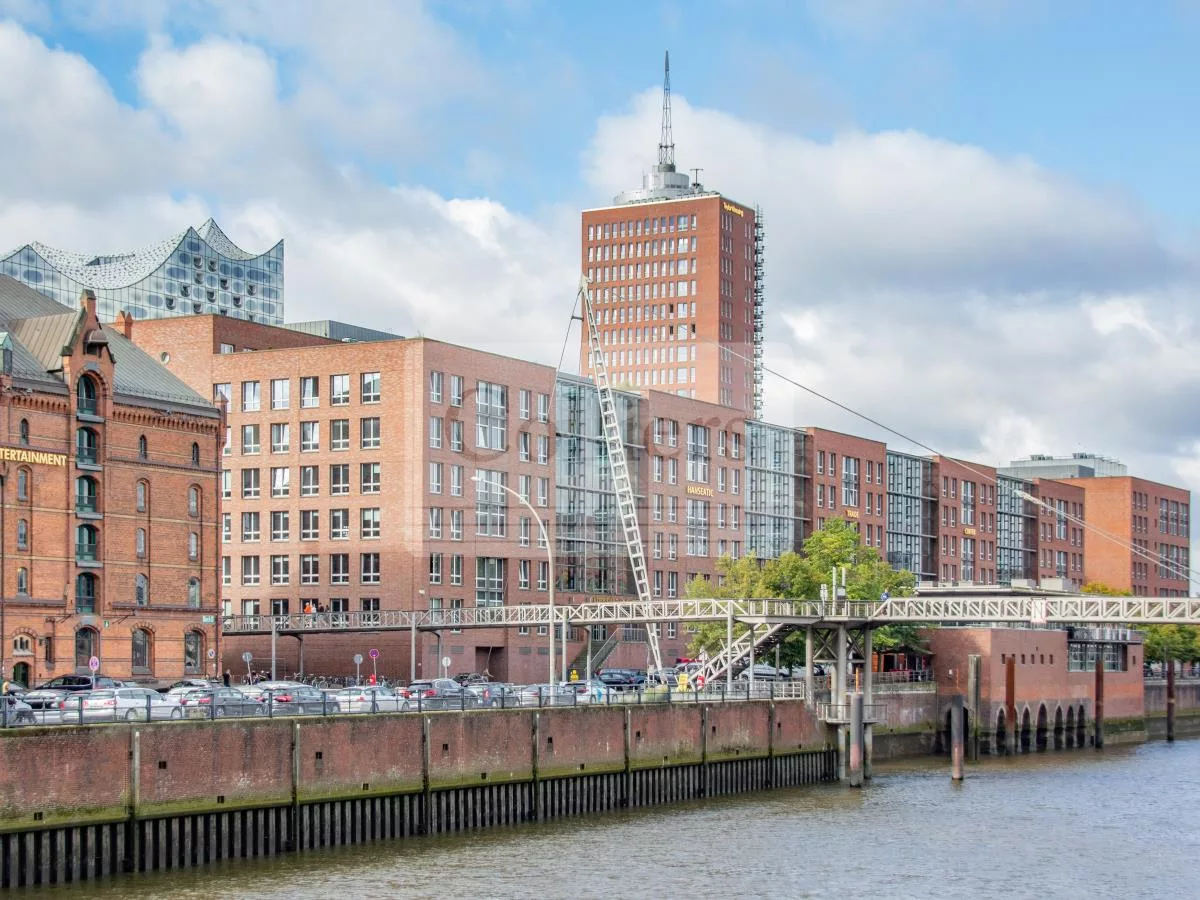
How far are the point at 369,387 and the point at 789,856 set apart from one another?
236 ft

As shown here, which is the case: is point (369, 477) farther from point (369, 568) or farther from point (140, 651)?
point (140, 651)

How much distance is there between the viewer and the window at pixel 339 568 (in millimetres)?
129000

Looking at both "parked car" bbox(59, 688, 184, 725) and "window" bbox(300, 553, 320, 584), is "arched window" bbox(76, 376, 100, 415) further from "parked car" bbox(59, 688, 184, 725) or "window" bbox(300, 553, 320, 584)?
"window" bbox(300, 553, 320, 584)

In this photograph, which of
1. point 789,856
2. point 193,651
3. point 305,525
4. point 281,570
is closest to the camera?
point 789,856

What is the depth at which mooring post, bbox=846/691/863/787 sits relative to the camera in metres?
87.6

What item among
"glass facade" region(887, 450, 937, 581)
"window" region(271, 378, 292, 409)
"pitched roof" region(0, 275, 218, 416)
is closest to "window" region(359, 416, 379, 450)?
"window" region(271, 378, 292, 409)

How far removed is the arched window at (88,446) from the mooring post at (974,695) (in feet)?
170

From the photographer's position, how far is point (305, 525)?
131125 mm

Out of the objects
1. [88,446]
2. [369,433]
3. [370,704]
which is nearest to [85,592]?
[88,446]

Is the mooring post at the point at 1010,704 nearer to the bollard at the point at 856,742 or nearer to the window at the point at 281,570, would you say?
the bollard at the point at 856,742

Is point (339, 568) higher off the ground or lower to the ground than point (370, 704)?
higher

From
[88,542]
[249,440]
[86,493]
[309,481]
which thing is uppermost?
[249,440]

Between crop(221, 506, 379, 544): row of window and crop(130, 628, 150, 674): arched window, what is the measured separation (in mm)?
29585

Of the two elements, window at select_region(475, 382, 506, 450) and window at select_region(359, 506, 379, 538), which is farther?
window at select_region(475, 382, 506, 450)
